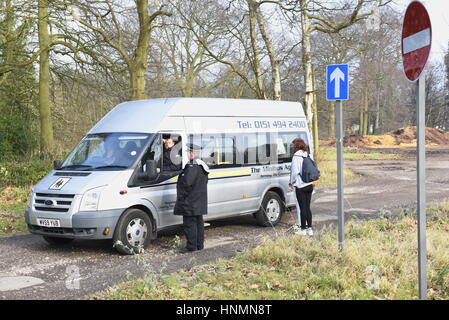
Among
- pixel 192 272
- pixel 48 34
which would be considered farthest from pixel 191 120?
pixel 48 34

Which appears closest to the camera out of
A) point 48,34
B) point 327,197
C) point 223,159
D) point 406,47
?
point 406,47

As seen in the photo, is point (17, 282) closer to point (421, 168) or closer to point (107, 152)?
point (107, 152)

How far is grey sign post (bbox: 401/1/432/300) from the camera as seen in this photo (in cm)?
466

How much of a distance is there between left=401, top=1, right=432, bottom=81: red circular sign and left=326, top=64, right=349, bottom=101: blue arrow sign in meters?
2.19

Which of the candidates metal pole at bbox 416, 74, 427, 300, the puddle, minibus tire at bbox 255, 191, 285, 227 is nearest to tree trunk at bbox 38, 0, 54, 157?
minibus tire at bbox 255, 191, 285, 227

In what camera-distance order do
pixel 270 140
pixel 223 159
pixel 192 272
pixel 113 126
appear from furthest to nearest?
pixel 270 140 → pixel 223 159 → pixel 113 126 → pixel 192 272

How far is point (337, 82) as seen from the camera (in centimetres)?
739

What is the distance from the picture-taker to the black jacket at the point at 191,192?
27.6 feet

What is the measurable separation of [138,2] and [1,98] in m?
7.67

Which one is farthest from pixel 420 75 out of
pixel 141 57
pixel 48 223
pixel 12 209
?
pixel 141 57

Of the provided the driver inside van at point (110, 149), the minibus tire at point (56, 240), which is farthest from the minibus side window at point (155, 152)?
the minibus tire at point (56, 240)

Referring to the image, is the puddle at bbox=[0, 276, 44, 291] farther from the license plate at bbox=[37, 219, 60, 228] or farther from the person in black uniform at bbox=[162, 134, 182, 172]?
the person in black uniform at bbox=[162, 134, 182, 172]
